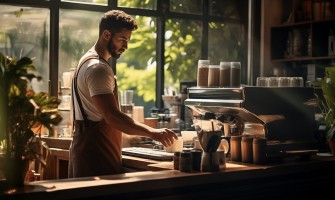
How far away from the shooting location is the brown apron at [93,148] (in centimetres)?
331

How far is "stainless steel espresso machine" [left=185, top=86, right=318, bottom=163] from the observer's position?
10.8 ft

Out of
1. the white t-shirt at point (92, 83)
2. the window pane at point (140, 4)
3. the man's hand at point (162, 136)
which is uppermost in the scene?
the window pane at point (140, 4)

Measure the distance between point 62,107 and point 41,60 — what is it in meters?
0.62

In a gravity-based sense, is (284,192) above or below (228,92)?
below

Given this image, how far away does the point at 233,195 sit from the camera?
2.95 metres

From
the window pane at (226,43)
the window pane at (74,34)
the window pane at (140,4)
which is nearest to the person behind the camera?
the window pane at (74,34)

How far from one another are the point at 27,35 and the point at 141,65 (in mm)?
1442

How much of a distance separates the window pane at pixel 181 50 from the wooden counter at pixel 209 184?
349cm

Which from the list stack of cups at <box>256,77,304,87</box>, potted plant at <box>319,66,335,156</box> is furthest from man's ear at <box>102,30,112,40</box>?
potted plant at <box>319,66,335,156</box>

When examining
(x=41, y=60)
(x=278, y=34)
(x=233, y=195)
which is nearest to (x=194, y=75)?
(x=278, y=34)

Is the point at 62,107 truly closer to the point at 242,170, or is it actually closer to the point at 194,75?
the point at 194,75

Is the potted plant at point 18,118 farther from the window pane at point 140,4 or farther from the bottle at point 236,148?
the window pane at point 140,4

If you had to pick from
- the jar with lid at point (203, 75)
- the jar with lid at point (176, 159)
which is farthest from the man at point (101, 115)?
the jar with lid at point (203, 75)

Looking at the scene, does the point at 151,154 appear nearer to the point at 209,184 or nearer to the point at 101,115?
the point at 101,115
